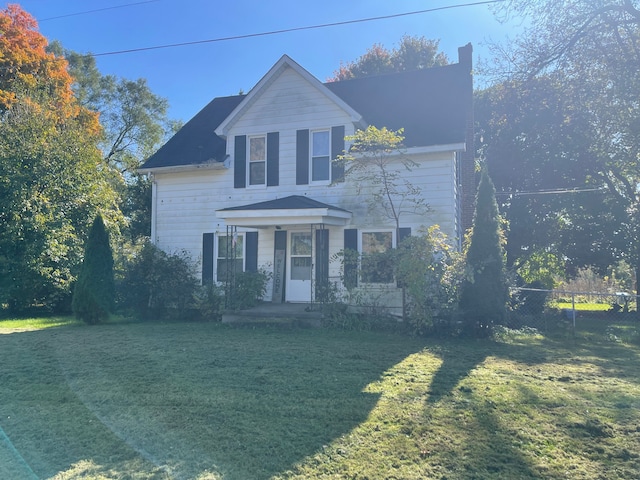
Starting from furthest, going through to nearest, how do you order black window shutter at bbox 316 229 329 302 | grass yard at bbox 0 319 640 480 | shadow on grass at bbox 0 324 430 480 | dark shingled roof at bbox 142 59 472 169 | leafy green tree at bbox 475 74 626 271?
leafy green tree at bbox 475 74 626 271
dark shingled roof at bbox 142 59 472 169
black window shutter at bbox 316 229 329 302
shadow on grass at bbox 0 324 430 480
grass yard at bbox 0 319 640 480

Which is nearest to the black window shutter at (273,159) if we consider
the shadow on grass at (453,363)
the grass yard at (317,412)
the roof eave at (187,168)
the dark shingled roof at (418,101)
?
the roof eave at (187,168)

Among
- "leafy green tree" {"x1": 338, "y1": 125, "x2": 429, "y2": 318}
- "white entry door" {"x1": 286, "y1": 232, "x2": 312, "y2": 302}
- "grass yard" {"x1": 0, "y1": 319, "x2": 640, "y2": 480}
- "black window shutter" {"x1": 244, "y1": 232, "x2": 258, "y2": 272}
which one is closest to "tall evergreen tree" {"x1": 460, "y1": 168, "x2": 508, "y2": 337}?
"grass yard" {"x1": 0, "y1": 319, "x2": 640, "y2": 480}

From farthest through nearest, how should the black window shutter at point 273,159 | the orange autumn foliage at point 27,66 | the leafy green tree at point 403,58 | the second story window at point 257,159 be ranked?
the leafy green tree at point 403,58
the orange autumn foliage at point 27,66
the second story window at point 257,159
the black window shutter at point 273,159

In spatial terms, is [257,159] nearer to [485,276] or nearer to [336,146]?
[336,146]

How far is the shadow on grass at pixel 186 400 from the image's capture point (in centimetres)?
414

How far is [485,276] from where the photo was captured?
975 centimetres

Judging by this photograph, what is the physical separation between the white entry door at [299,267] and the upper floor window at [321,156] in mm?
1655

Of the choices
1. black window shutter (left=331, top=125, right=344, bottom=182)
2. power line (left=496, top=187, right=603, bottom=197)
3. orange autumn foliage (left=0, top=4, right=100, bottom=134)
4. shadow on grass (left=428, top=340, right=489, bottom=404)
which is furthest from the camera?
power line (left=496, top=187, right=603, bottom=197)

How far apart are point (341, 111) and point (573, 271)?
667 inches

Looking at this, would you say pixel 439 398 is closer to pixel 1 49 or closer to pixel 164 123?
pixel 1 49

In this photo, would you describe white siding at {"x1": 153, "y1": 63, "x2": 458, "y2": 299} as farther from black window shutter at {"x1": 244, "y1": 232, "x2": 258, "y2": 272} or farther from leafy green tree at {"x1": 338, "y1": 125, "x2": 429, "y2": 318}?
leafy green tree at {"x1": 338, "y1": 125, "x2": 429, "y2": 318}

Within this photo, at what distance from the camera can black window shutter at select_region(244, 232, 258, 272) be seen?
14.0 meters

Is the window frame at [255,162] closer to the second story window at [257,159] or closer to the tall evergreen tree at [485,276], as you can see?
the second story window at [257,159]

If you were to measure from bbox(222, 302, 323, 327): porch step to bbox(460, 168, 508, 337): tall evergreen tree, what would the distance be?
3341 mm
